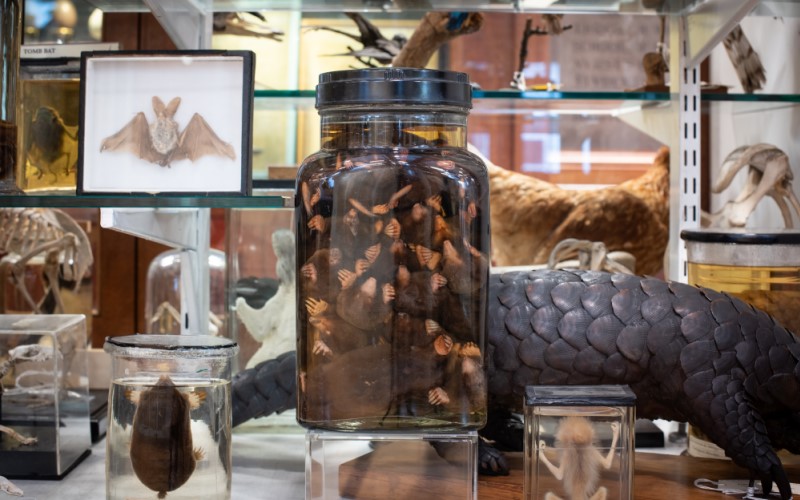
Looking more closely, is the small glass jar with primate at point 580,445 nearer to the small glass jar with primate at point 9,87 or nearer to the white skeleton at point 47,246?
the small glass jar with primate at point 9,87

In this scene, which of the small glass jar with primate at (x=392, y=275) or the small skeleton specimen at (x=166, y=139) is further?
the small skeleton specimen at (x=166, y=139)

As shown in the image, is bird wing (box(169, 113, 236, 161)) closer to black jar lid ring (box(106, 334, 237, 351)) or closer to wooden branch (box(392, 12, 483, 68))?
black jar lid ring (box(106, 334, 237, 351))

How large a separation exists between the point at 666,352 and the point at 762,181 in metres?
0.41

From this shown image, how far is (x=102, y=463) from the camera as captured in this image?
1.01 meters

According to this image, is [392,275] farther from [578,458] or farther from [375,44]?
[375,44]

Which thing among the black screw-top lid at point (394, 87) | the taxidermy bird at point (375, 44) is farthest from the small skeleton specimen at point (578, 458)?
the taxidermy bird at point (375, 44)

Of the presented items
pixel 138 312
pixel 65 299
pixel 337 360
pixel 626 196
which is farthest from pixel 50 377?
pixel 138 312

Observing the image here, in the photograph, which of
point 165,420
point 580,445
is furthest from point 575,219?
point 165,420

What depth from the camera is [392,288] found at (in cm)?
72

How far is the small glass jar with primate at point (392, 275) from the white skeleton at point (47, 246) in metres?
0.68

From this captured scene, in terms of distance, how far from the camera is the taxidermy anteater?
0.86m

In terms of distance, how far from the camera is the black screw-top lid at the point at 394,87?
2.43ft

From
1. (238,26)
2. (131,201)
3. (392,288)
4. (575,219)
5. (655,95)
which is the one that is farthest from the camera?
(238,26)

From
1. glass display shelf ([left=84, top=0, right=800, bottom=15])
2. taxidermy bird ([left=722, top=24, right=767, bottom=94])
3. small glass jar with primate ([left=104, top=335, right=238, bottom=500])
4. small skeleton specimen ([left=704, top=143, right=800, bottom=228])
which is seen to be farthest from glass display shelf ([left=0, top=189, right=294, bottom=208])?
taxidermy bird ([left=722, top=24, right=767, bottom=94])
